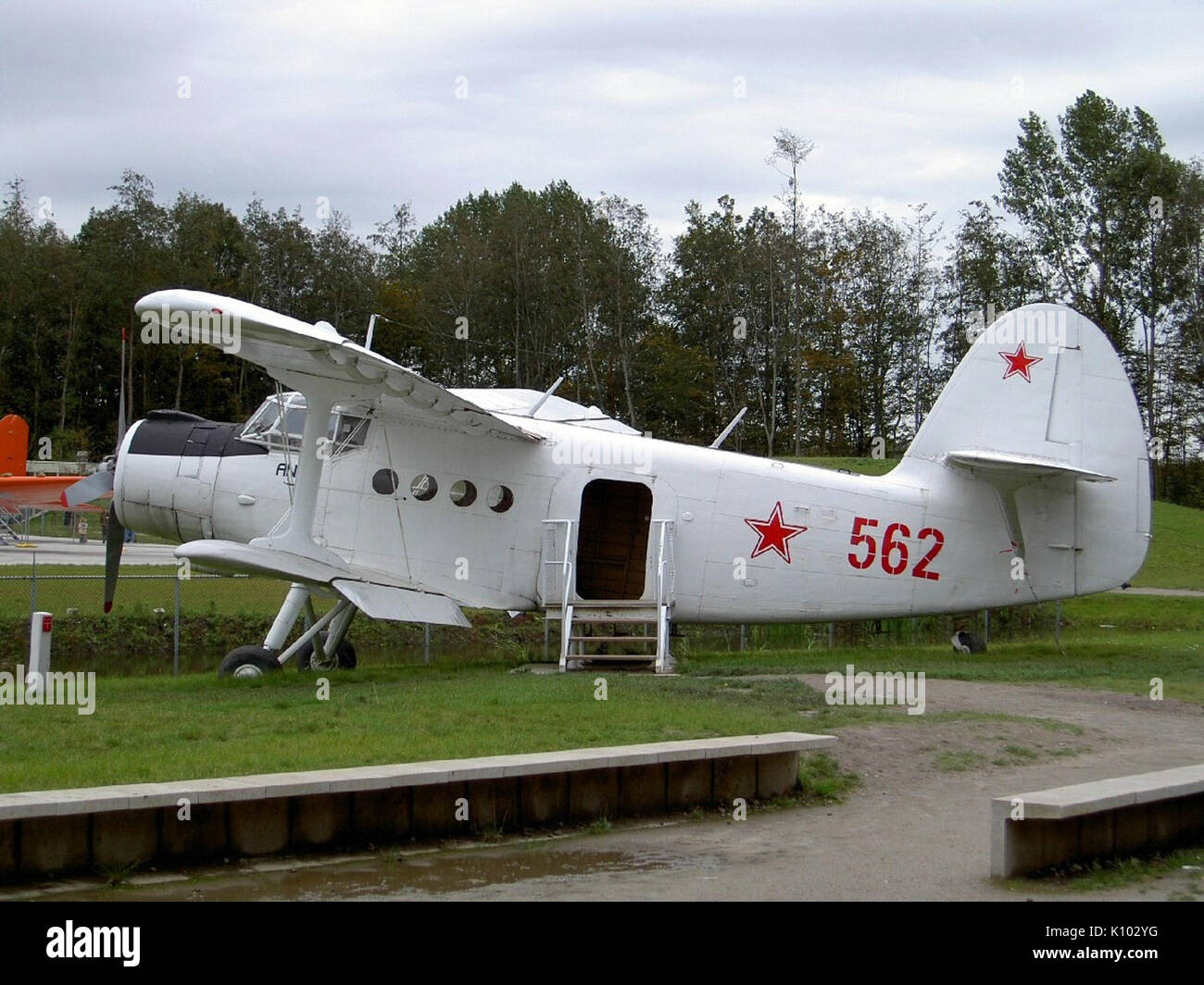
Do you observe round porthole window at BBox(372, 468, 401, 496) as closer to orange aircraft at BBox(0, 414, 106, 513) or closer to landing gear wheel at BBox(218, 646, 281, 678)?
landing gear wheel at BBox(218, 646, 281, 678)

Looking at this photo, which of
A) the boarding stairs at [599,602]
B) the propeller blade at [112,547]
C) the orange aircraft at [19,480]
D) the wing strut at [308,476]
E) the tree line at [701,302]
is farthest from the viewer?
the tree line at [701,302]

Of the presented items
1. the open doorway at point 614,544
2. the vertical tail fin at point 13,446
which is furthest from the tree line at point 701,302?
the open doorway at point 614,544

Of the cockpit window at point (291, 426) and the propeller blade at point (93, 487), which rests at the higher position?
the cockpit window at point (291, 426)

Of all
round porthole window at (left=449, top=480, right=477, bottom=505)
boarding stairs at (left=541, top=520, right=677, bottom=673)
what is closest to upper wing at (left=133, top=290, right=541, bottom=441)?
round porthole window at (left=449, top=480, right=477, bottom=505)

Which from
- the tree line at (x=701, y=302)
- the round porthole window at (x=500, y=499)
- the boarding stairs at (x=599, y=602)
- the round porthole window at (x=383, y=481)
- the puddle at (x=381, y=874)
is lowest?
the puddle at (x=381, y=874)

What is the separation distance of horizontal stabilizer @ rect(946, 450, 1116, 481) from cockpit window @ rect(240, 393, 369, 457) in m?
7.88

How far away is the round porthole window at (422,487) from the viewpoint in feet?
54.5

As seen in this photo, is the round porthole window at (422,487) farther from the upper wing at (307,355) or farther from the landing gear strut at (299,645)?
the landing gear strut at (299,645)

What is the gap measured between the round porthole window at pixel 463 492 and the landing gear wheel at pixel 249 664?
3.04 m

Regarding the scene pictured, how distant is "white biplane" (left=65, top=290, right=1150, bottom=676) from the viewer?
16578mm

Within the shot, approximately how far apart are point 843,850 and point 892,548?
9.45m

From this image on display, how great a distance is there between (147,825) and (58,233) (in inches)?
2742
